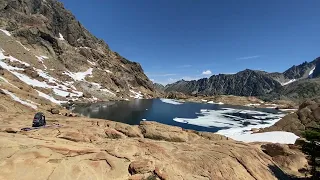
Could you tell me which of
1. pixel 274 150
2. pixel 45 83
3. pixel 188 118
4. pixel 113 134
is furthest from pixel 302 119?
pixel 45 83

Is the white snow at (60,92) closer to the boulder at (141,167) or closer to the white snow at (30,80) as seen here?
the white snow at (30,80)

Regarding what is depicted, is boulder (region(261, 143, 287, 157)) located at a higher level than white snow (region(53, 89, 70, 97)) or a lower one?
lower

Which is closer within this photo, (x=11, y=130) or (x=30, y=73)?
(x=11, y=130)

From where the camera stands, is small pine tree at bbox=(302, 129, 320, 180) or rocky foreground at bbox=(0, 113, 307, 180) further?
small pine tree at bbox=(302, 129, 320, 180)

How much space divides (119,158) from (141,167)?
230 cm

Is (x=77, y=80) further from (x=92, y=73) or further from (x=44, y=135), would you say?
(x=44, y=135)

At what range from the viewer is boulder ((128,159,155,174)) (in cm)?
1853

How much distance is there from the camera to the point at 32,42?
176 metres

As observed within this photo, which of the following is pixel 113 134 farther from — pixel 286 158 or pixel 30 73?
pixel 30 73

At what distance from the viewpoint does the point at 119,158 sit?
1994 cm

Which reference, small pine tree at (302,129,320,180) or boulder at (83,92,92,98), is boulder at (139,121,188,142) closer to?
small pine tree at (302,129,320,180)

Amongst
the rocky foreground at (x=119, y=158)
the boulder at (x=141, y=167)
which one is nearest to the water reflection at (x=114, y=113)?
the rocky foreground at (x=119, y=158)

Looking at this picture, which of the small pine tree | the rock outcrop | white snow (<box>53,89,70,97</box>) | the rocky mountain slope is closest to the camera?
the small pine tree

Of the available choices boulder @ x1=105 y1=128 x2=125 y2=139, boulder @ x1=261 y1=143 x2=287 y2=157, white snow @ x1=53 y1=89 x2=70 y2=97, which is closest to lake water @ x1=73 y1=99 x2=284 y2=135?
white snow @ x1=53 y1=89 x2=70 y2=97
